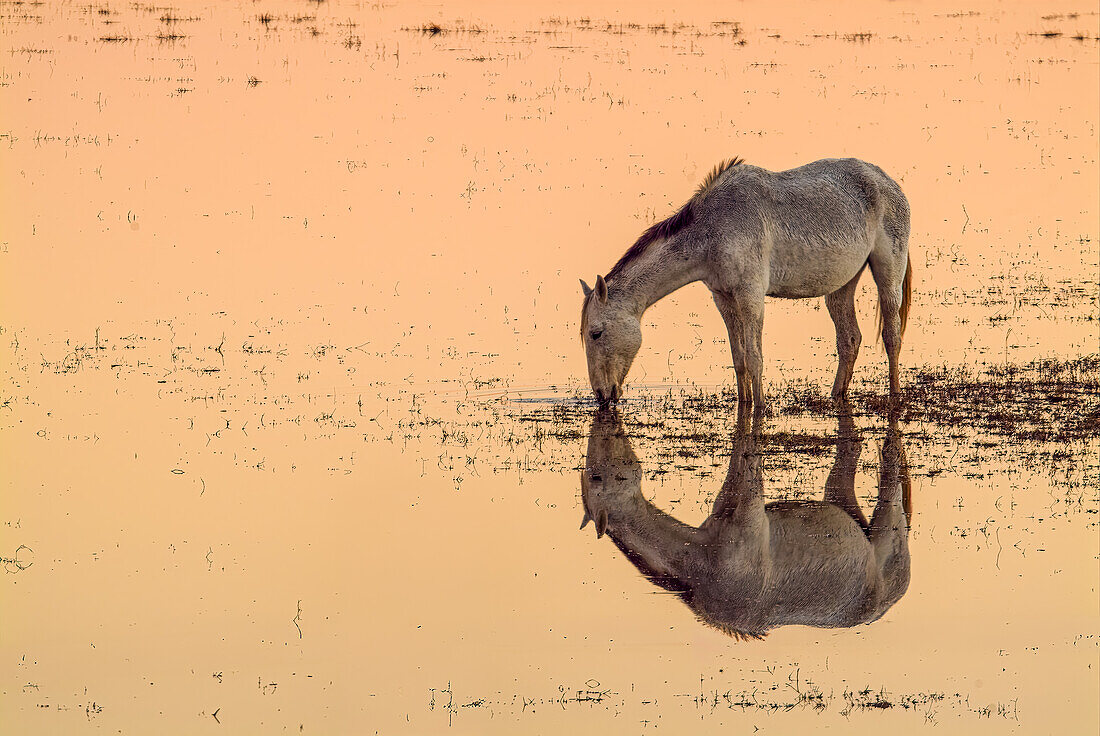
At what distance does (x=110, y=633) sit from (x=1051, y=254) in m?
16.0

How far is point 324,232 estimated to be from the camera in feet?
74.3

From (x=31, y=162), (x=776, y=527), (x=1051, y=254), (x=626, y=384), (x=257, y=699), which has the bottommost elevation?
(x=257, y=699)

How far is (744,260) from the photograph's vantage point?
14.5 m

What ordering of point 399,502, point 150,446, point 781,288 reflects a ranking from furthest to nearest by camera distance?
point 781,288 < point 150,446 < point 399,502

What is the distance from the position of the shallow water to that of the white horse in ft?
2.16

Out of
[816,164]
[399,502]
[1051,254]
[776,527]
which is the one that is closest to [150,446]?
[399,502]

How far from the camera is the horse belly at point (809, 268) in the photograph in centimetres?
1497

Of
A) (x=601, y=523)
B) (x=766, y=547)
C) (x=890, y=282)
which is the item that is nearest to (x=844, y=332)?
(x=890, y=282)

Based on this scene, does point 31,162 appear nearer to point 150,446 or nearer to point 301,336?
point 301,336

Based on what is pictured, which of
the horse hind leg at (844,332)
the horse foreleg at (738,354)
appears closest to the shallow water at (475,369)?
the horse hind leg at (844,332)

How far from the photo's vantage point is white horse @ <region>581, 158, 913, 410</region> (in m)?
14.5

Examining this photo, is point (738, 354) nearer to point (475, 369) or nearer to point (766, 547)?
point (475, 369)

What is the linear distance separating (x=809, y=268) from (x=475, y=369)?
11.8 ft

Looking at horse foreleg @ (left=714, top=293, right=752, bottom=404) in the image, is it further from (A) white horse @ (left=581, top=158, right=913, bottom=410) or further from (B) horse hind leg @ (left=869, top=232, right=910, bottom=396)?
(B) horse hind leg @ (left=869, top=232, right=910, bottom=396)
